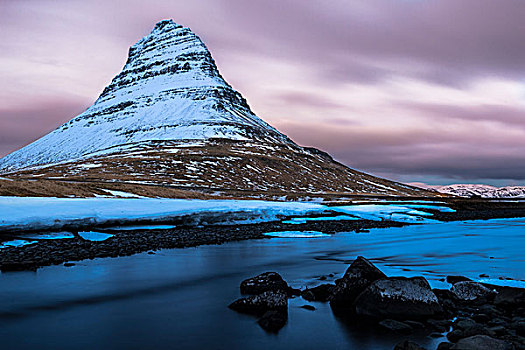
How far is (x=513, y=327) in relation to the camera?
391 inches

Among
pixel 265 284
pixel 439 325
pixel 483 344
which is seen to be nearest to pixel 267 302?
pixel 265 284

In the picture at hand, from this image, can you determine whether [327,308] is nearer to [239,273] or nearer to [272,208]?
[239,273]

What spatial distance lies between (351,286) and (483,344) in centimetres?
501

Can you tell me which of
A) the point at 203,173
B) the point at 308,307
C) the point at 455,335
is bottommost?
the point at 308,307

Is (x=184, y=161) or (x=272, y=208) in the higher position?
(x=184, y=161)

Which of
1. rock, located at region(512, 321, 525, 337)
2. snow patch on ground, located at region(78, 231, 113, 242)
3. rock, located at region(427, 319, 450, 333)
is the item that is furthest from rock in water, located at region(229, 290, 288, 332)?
snow patch on ground, located at region(78, 231, 113, 242)

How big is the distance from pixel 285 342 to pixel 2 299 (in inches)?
379

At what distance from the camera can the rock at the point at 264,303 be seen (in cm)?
1226

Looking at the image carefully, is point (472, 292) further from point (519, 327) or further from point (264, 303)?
point (264, 303)

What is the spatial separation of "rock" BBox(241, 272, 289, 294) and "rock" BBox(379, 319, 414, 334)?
397 centimetres

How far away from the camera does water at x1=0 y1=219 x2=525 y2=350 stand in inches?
403

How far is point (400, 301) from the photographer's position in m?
11.3

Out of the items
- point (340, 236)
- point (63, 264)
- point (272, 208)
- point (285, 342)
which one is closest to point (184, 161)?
point (272, 208)

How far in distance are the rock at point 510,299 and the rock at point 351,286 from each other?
347 cm
